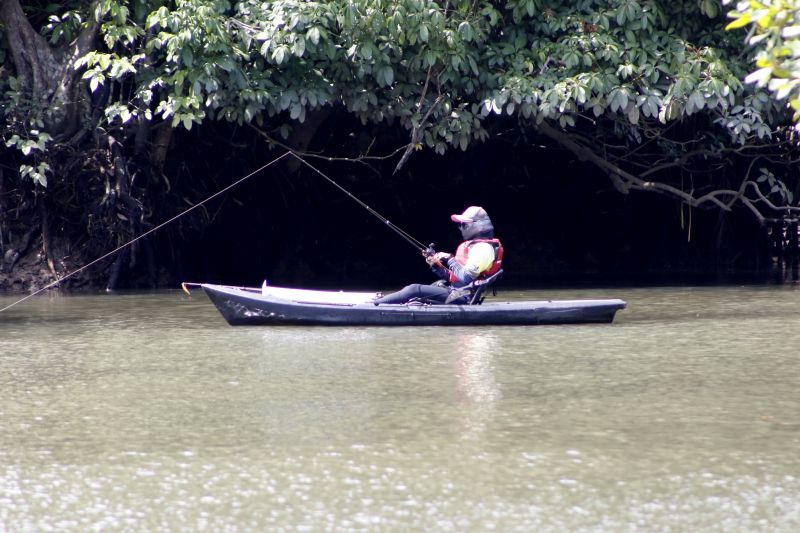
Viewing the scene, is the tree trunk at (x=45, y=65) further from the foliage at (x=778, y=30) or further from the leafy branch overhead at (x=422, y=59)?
the foliage at (x=778, y=30)

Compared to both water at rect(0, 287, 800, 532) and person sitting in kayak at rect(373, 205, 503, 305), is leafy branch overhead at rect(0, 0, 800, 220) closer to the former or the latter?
person sitting in kayak at rect(373, 205, 503, 305)

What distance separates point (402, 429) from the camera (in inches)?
226

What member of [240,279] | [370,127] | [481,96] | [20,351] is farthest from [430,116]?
[20,351]

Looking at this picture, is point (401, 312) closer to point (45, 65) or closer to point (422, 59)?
point (422, 59)

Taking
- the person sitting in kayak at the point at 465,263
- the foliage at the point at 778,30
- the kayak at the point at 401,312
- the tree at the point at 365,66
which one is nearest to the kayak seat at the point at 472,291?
the person sitting in kayak at the point at 465,263

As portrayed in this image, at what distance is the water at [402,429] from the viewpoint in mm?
4457

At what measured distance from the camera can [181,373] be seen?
7449 millimetres

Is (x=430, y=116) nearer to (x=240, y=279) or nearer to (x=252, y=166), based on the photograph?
(x=252, y=166)

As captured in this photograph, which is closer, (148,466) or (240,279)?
(148,466)

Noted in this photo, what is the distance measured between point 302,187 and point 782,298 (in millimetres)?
5880

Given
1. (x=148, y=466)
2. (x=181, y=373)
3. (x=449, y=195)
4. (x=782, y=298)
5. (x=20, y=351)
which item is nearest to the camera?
(x=148, y=466)

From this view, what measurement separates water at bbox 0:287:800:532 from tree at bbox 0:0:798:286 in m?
2.97

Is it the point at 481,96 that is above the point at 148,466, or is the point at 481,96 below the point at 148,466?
above

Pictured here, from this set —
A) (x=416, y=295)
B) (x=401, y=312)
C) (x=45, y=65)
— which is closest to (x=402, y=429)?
(x=401, y=312)
